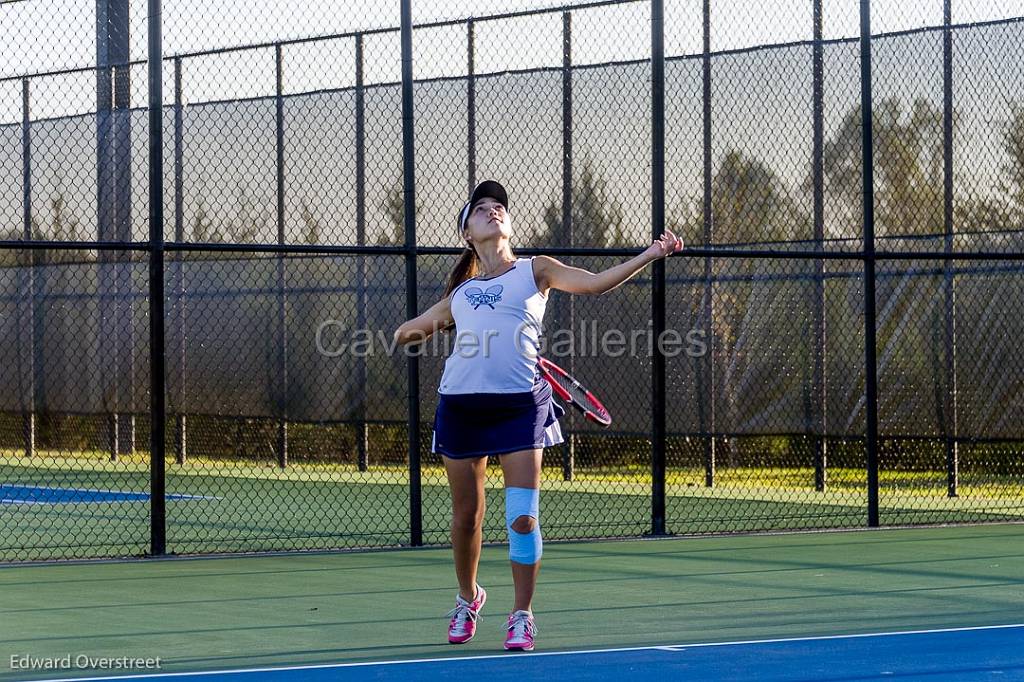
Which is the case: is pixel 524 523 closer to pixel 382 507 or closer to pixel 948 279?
pixel 382 507

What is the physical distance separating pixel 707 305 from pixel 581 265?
1091mm

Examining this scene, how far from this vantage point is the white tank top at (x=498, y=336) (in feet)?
20.2

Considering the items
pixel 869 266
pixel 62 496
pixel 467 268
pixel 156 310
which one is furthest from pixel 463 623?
pixel 62 496

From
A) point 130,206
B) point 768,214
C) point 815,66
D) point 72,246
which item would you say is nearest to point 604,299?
point 768,214

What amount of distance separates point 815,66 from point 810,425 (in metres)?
2.95

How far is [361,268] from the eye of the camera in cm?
1623

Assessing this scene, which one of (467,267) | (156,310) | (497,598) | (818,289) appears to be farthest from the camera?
(818,289)

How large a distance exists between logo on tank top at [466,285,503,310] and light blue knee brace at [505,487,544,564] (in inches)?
26.0

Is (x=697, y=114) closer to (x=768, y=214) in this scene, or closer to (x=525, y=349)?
(x=768, y=214)

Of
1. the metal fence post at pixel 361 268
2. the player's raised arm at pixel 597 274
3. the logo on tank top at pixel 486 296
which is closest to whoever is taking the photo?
the player's raised arm at pixel 597 274

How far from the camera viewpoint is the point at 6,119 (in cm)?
1888

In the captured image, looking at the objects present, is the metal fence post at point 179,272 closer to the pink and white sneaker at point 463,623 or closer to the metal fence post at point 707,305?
the metal fence post at point 707,305

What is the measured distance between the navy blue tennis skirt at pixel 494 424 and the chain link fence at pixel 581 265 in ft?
14.6

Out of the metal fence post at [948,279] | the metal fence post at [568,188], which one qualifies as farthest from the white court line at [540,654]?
the metal fence post at [568,188]
